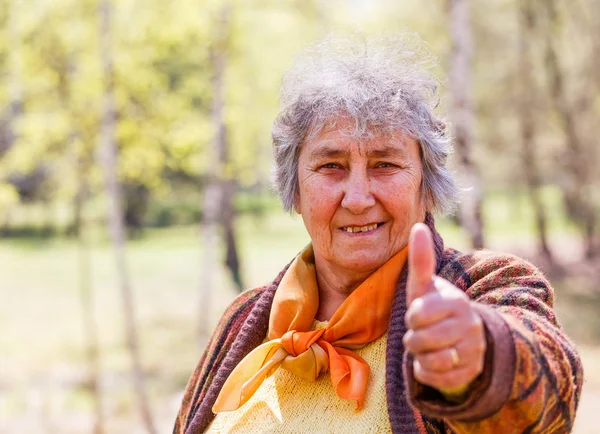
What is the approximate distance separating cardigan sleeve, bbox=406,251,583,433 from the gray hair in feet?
1.73

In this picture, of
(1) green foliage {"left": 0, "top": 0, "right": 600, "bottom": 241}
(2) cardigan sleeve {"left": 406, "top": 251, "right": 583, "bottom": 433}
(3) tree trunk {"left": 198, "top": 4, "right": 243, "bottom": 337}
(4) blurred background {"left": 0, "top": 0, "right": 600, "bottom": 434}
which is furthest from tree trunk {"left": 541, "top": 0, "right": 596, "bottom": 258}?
(2) cardigan sleeve {"left": 406, "top": 251, "right": 583, "bottom": 433}

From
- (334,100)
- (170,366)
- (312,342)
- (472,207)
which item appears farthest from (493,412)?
(170,366)

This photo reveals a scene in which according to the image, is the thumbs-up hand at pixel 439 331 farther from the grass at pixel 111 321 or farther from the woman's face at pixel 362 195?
the grass at pixel 111 321

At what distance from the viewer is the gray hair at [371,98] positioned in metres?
1.63

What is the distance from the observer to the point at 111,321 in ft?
40.7

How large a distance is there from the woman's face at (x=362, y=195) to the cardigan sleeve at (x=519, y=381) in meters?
0.42

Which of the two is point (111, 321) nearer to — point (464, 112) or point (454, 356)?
point (464, 112)

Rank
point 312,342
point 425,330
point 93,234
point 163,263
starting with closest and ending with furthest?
point 425,330, point 312,342, point 163,263, point 93,234

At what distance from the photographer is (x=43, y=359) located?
10227 millimetres

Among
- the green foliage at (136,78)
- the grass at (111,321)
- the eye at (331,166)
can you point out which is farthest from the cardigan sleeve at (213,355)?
the grass at (111,321)

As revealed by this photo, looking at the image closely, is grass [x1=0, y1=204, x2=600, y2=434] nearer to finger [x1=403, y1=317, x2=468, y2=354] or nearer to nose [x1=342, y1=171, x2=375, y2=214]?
nose [x1=342, y1=171, x2=375, y2=214]

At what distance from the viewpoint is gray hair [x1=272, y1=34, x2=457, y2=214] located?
1632mm

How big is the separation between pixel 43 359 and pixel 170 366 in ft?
6.97

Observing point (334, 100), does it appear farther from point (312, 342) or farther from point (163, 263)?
point (163, 263)
